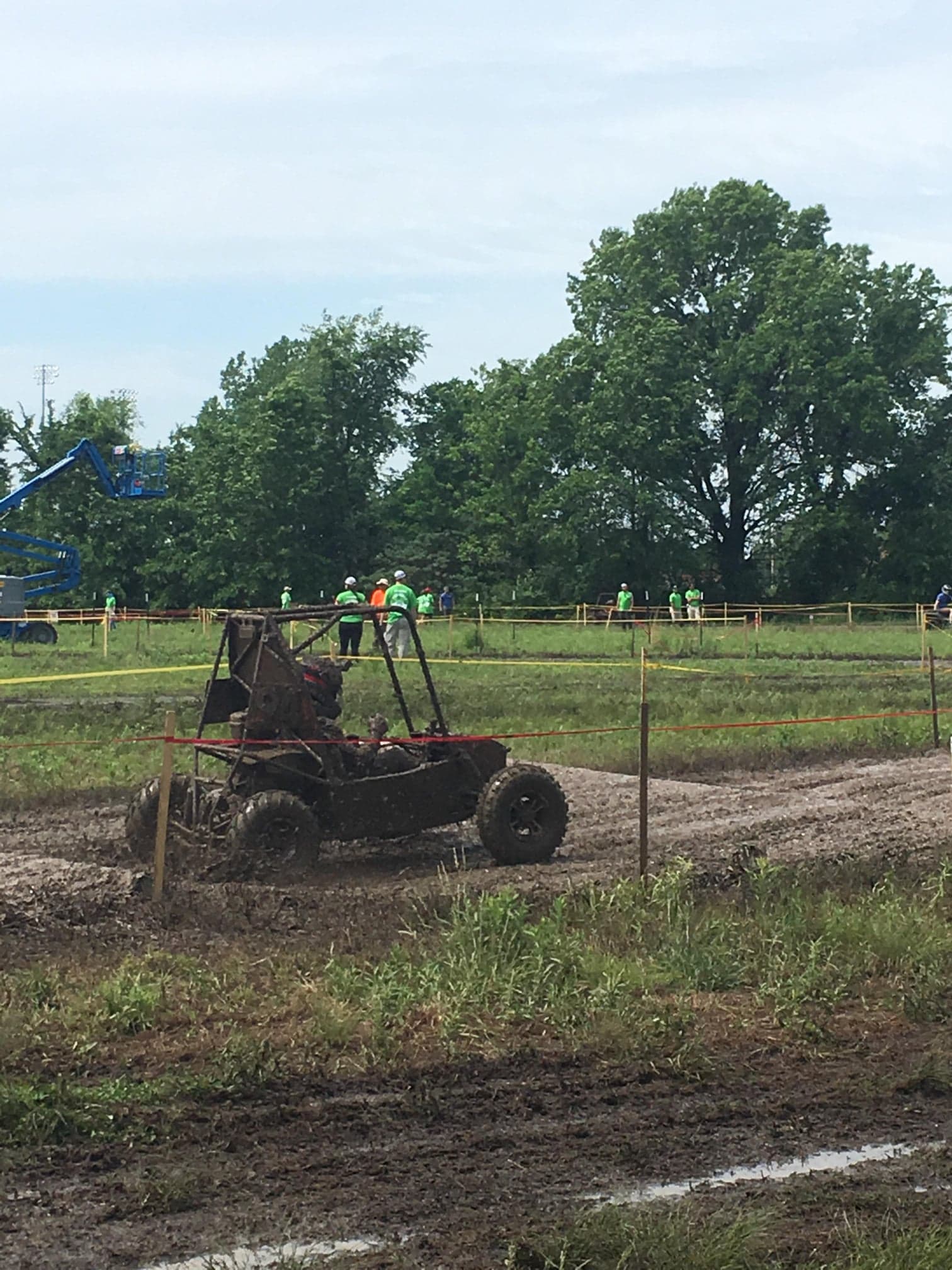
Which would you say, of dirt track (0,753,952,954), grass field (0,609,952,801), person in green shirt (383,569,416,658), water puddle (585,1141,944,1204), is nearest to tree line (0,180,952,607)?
grass field (0,609,952,801)

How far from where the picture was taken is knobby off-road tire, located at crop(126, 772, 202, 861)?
40.8 ft

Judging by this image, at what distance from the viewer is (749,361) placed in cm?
6072

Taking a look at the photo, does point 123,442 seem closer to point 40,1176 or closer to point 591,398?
point 591,398

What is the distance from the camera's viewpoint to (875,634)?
150 ft

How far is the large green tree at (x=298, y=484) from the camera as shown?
223ft

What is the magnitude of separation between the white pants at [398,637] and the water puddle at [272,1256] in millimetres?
20604

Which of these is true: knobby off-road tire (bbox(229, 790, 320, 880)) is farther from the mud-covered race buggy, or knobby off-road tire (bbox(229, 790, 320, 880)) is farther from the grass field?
the grass field

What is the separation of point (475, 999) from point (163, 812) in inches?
113

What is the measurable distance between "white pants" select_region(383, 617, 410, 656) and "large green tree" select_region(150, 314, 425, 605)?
33966 mm

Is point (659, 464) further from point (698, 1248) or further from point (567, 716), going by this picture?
point (698, 1248)

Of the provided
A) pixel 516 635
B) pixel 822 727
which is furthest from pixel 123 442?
pixel 822 727

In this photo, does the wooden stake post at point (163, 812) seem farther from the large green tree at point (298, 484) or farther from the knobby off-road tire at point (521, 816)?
the large green tree at point (298, 484)

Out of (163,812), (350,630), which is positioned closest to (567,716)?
(350,630)

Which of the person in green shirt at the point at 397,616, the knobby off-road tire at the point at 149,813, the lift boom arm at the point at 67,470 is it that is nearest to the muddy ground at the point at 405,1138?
the knobby off-road tire at the point at 149,813
